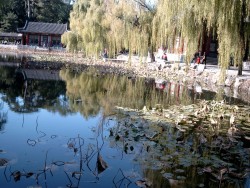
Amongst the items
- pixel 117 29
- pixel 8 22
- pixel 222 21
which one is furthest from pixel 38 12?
pixel 222 21

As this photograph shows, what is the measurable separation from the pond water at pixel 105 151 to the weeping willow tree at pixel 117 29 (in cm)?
1216

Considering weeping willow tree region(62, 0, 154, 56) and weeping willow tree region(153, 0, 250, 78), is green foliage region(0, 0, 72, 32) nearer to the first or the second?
weeping willow tree region(62, 0, 154, 56)

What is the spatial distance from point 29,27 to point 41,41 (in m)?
2.27

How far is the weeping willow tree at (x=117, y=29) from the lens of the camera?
19797mm

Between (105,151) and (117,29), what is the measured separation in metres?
18.2

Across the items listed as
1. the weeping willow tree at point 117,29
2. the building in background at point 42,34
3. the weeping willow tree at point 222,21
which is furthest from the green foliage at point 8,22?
the weeping willow tree at point 222,21

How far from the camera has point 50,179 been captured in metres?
3.81

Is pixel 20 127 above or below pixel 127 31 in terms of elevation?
below

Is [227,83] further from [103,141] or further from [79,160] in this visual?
[79,160]

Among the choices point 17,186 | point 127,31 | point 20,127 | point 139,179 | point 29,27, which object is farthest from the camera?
point 29,27

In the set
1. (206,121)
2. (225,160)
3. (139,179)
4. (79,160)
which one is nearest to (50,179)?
(79,160)

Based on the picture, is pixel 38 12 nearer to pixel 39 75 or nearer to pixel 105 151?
pixel 39 75

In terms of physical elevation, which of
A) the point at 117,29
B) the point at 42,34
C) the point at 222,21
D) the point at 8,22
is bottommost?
the point at 222,21

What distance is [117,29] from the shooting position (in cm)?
2231
